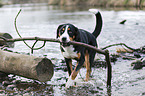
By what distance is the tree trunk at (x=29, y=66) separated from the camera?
618cm

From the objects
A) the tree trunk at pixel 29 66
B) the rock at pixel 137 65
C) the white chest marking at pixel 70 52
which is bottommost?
the rock at pixel 137 65

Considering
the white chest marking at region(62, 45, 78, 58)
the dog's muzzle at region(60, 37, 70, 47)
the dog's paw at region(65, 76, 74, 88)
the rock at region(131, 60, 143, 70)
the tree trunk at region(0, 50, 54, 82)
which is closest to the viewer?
the dog's muzzle at region(60, 37, 70, 47)

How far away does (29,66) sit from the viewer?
6207mm

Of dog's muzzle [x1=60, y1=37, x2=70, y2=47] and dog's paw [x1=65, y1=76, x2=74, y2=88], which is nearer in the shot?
dog's muzzle [x1=60, y1=37, x2=70, y2=47]

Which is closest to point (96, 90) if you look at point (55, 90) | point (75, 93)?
point (75, 93)

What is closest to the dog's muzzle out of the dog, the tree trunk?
the dog

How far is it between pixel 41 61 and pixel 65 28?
1.16 meters

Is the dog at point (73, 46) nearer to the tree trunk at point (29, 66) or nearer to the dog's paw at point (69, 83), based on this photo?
the dog's paw at point (69, 83)

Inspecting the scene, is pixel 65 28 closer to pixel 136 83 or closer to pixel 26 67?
pixel 26 67

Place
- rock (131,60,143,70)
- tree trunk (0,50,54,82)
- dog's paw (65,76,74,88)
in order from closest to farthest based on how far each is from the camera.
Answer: dog's paw (65,76,74,88) → tree trunk (0,50,54,82) → rock (131,60,143,70)

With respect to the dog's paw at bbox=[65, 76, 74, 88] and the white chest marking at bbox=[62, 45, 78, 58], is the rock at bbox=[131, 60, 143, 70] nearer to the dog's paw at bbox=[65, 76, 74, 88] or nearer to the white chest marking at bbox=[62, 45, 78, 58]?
the dog's paw at bbox=[65, 76, 74, 88]

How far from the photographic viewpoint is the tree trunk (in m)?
6.18

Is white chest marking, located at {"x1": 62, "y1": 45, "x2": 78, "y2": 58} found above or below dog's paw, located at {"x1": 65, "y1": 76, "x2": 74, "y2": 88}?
above

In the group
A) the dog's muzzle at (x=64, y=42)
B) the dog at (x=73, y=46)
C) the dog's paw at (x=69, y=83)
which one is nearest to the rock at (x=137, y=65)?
the dog at (x=73, y=46)
